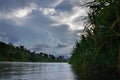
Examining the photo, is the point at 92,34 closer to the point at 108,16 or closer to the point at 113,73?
the point at 108,16

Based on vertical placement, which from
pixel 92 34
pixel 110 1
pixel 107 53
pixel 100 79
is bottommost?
pixel 100 79

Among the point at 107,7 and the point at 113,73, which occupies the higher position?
the point at 107,7

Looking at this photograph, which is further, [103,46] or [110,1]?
[103,46]

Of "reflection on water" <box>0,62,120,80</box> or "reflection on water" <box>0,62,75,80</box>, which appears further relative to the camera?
"reflection on water" <box>0,62,75,80</box>

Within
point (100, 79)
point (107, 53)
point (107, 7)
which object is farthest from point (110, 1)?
point (100, 79)

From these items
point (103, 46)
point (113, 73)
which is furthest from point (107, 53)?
point (113, 73)

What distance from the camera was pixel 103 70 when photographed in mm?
53344

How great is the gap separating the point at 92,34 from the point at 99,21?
158 inches

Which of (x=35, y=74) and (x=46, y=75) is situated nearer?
(x=46, y=75)

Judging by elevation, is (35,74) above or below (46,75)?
above

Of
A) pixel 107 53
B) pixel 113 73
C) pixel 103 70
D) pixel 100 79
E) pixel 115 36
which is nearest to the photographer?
pixel 115 36

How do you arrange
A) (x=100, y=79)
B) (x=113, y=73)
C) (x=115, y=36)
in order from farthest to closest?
(x=113, y=73) < (x=100, y=79) < (x=115, y=36)

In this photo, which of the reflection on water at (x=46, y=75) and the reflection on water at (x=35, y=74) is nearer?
the reflection on water at (x=46, y=75)

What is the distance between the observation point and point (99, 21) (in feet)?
105
